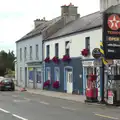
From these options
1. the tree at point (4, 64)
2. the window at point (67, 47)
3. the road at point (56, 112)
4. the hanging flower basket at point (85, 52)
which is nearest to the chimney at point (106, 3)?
the window at point (67, 47)

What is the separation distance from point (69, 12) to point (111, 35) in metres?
21.5

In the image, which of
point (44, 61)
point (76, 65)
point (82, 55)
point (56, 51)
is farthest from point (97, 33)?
point (44, 61)

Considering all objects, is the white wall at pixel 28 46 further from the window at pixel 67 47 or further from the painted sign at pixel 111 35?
the painted sign at pixel 111 35

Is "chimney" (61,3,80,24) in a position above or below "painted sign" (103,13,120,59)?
above

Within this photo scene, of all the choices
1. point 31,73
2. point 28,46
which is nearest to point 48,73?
point 31,73

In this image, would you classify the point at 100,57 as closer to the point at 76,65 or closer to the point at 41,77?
the point at 76,65

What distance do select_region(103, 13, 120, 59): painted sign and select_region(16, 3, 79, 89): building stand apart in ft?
67.2

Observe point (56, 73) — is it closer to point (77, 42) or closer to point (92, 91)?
point (77, 42)

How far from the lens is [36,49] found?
46438mm

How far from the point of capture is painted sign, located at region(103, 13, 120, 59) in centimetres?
2347

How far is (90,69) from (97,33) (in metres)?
3.37

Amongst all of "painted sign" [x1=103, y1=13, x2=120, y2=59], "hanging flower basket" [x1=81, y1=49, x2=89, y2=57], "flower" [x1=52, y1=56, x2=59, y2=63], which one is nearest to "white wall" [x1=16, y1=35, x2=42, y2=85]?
"flower" [x1=52, y1=56, x2=59, y2=63]

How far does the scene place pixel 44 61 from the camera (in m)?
43.0

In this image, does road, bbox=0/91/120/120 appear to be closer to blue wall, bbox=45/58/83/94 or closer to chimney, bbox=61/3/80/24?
blue wall, bbox=45/58/83/94
